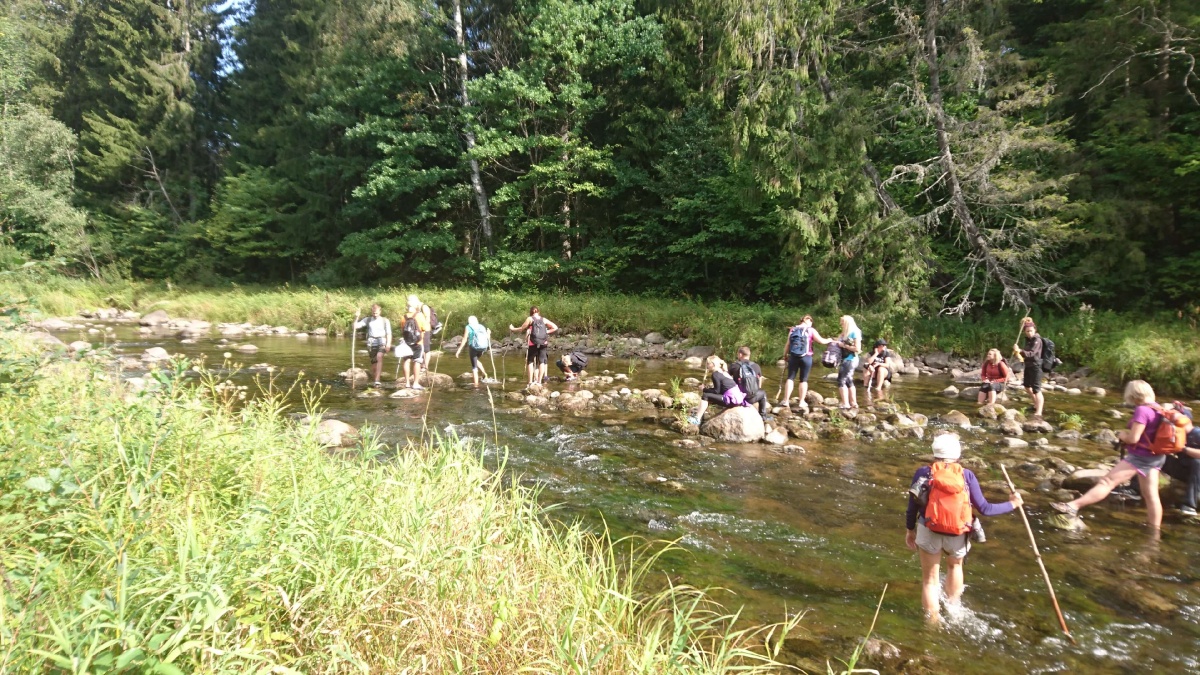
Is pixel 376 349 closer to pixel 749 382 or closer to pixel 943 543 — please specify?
pixel 749 382

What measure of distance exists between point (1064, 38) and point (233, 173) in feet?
158

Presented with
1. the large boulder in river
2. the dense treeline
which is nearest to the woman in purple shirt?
the large boulder in river

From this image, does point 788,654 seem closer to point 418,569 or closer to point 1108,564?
point 418,569

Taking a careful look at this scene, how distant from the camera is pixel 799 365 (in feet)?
41.1

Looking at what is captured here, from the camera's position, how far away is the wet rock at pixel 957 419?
37.1 feet

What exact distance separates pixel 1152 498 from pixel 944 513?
3837 millimetres

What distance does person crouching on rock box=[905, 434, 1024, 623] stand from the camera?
4746mm

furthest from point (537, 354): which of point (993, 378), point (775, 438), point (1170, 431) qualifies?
point (1170, 431)

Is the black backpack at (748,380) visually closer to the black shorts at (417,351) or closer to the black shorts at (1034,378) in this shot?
the black shorts at (1034,378)

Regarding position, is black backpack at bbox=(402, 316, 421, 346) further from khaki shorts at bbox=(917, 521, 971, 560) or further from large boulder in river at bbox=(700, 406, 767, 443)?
khaki shorts at bbox=(917, 521, 971, 560)

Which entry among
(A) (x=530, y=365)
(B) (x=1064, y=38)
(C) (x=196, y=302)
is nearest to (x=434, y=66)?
(C) (x=196, y=302)

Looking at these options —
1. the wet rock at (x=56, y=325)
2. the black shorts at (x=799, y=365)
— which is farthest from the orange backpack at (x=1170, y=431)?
the wet rock at (x=56, y=325)

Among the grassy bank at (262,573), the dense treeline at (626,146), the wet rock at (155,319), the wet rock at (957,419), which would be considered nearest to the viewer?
the grassy bank at (262,573)

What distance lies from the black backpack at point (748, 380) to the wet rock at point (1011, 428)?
4240mm
